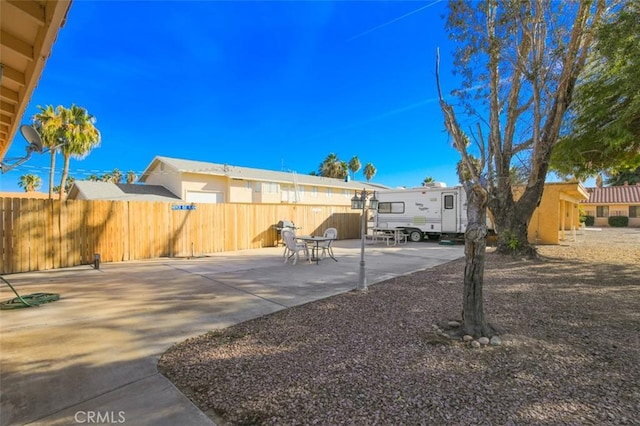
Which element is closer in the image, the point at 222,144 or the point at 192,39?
the point at 192,39

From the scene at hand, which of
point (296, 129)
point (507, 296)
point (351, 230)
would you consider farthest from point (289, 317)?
point (296, 129)

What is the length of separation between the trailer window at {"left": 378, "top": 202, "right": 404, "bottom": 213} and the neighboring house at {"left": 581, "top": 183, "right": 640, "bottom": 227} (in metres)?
22.6

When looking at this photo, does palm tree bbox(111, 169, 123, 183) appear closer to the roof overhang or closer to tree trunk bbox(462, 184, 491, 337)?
the roof overhang

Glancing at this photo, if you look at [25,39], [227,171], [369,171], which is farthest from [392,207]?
[369,171]

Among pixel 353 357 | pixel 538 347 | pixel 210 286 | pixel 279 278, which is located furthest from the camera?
pixel 279 278

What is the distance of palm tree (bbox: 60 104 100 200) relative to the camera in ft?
59.6

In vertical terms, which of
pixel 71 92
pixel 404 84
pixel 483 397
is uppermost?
pixel 71 92

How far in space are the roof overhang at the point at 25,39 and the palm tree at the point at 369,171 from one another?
4386 centimetres

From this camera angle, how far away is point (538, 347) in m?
3.36

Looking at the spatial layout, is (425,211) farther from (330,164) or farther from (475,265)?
(330,164)

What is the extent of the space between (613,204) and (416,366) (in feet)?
123

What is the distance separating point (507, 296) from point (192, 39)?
11.6m

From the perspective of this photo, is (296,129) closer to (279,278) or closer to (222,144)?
(222,144)

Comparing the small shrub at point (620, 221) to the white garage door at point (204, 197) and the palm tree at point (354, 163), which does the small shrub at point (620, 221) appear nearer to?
the palm tree at point (354, 163)
